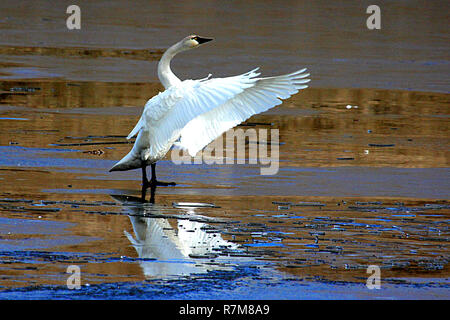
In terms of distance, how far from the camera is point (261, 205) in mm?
9703

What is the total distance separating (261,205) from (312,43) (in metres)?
14.2

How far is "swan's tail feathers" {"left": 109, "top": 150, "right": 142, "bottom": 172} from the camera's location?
35.0ft

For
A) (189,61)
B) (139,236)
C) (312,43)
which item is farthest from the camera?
(312,43)

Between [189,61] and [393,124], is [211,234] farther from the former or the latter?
[189,61]

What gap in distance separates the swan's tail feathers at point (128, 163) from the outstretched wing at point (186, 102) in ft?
1.69

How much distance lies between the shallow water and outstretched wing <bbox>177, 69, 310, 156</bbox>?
0.50 meters

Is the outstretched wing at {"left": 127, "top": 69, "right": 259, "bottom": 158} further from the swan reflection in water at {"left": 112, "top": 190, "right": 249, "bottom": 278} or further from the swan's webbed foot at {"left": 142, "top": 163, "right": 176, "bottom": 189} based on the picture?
the swan reflection in water at {"left": 112, "top": 190, "right": 249, "bottom": 278}

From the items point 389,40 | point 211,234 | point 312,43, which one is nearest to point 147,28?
point 312,43

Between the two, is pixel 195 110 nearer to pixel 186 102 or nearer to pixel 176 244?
pixel 186 102

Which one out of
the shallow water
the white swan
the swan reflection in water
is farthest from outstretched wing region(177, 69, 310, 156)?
the swan reflection in water

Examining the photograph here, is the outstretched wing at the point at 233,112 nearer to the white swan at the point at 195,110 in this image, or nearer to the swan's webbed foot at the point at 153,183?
the white swan at the point at 195,110

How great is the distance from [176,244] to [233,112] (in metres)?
2.87

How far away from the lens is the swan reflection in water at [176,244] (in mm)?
7523
